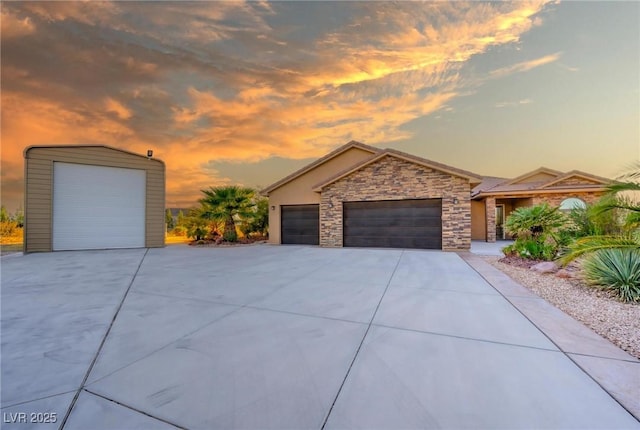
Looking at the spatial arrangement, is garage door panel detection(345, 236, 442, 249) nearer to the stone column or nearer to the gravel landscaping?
the gravel landscaping

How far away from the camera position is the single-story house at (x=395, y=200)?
37.9ft

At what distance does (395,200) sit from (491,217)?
7.07 meters

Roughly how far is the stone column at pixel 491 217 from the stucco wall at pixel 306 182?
7515 millimetres

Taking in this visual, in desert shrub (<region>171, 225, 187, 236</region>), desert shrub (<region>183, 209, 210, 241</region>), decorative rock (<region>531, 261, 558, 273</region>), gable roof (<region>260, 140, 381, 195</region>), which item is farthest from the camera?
desert shrub (<region>171, 225, 187, 236</region>)

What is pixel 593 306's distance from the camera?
4.11 m

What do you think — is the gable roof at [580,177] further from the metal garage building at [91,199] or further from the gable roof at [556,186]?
the metal garage building at [91,199]

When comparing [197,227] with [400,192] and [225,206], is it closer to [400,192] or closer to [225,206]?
[225,206]

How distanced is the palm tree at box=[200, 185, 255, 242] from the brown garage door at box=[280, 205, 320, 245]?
10.6ft

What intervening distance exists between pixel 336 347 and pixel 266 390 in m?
0.92

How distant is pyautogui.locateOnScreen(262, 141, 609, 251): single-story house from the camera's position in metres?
11.5

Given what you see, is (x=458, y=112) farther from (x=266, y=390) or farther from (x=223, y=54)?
(x=266, y=390)

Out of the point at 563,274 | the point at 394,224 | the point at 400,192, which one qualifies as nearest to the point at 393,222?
the point at 394,224

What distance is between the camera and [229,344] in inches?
111

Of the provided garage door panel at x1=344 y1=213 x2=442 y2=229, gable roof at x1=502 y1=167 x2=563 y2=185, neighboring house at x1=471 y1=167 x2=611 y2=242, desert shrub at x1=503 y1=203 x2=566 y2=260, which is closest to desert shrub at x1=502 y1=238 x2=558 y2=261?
desert shrub at x1=503 y1=203 x2=566 y2=260
